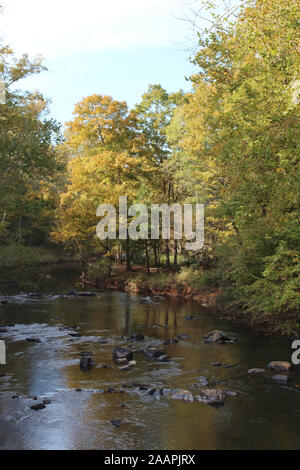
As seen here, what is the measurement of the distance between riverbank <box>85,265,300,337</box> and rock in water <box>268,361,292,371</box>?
2368mm

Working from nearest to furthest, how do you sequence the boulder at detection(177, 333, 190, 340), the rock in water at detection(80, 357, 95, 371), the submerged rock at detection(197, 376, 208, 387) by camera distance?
the submerged rock at detection(197, 376, 208, 387) → the rock in water at detection(80, 357, 95, 371) → the boulder at detection(177, 333, 190, 340)

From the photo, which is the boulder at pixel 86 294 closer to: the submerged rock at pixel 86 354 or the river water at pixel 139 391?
the river water at pixel 139 391

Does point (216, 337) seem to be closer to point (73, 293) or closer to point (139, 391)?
point (139, 391)

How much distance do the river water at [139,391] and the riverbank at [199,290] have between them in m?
0.70

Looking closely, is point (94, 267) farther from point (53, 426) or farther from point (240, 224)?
point (53, 426)

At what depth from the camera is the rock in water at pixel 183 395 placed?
10130 millimetres

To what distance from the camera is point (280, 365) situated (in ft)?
40.2

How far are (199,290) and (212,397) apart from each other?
15.6 metres

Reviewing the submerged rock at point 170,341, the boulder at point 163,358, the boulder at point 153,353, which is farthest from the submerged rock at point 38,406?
the submerged rock at point 170,341

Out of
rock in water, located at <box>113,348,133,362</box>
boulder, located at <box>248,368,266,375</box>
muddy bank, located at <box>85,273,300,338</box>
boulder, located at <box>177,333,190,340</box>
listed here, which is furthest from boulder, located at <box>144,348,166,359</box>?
muddy bank, located at <box>85,273,300,338</box>

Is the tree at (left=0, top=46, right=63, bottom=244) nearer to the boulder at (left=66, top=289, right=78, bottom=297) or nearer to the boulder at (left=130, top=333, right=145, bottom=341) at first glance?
the boulder at (left=130, top=333, right=145, bottom=341)

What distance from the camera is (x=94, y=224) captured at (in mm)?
33438

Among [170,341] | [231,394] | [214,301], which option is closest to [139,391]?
[231,394]

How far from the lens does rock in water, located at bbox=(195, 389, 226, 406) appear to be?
32.5 ft
